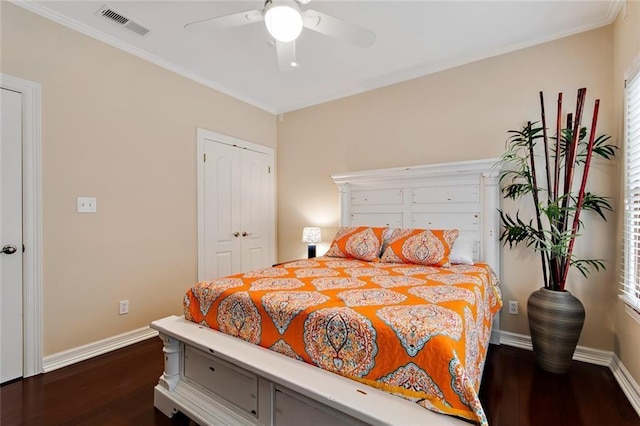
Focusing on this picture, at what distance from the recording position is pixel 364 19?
91.8 inches

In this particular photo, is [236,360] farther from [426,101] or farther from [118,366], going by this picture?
[426,101]

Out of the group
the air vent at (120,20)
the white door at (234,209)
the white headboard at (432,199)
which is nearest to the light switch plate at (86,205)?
the white door at (234,209)

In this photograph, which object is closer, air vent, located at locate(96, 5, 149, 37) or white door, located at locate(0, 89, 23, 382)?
white door, located at locate(0, 89, 23, 382)

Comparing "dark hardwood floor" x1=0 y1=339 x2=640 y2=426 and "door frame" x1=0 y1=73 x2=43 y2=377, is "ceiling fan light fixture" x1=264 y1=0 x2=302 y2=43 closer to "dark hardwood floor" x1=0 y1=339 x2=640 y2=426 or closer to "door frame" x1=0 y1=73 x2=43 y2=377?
"door frame" x1=0 y1=73 x2=43 y2=377

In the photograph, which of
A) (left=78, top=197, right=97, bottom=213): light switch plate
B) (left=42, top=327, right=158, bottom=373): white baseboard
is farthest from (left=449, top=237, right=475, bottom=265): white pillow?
(left=78, top=197, right=97, bottom=213): light switch plate

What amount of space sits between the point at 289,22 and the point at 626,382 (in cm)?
315

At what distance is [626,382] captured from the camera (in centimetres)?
194

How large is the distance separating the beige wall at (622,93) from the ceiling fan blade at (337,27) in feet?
5.61

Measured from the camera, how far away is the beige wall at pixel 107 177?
88.0 inches

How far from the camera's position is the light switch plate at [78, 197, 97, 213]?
239cm

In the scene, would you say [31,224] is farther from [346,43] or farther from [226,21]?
[346,43]

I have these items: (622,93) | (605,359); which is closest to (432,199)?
(622,93)

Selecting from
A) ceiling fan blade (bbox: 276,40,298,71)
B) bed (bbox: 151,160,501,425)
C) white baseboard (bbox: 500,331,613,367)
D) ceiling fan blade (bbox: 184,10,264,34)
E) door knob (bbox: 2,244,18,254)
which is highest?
ceiling fan blade (bbox: 184,10,264,34)

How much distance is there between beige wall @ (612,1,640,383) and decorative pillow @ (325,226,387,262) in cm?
179
